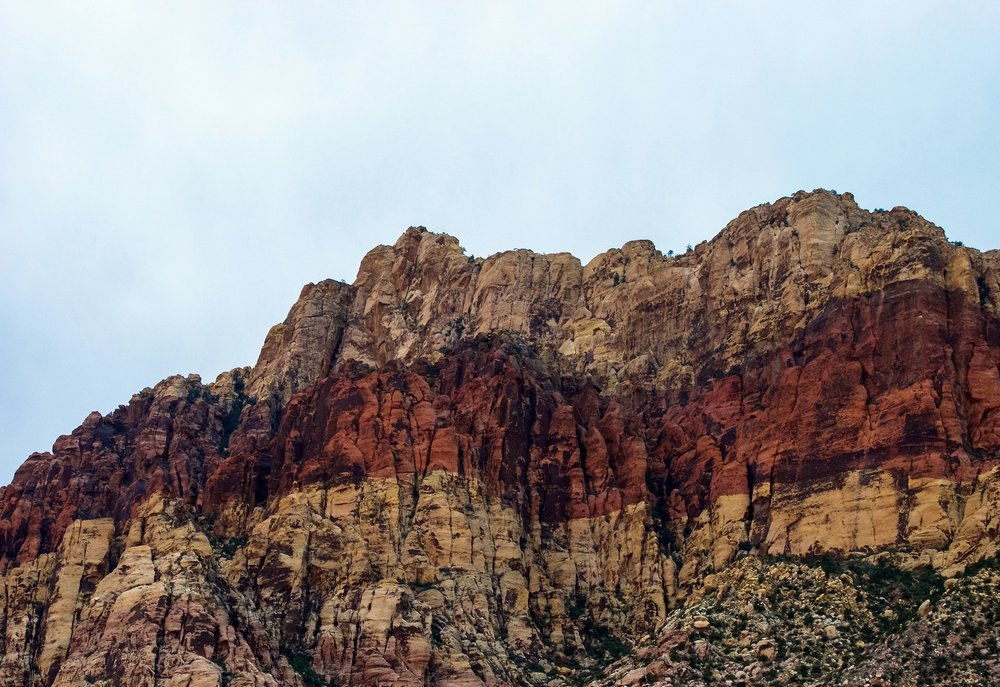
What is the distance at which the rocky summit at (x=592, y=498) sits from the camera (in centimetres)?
10400

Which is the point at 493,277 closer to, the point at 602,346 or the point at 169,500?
the point at 602,346

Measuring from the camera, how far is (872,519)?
109 m

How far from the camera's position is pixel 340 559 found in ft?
394

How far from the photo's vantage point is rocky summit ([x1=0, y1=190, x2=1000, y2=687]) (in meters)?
104

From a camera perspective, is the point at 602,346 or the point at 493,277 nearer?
the point at 602,346

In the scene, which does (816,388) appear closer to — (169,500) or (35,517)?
(169,500)

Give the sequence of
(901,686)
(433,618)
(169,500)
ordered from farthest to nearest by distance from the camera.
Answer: (169,500) < (433,618) < (901,686)

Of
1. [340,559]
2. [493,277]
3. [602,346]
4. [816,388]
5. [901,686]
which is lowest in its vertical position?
[901,686]

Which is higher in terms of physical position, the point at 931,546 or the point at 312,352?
the point at 312,352

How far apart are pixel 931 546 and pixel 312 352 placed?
8292 cm

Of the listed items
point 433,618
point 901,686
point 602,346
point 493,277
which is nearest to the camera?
point 901,686

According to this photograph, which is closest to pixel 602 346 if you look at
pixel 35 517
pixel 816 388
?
pixel 816 388

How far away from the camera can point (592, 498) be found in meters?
131

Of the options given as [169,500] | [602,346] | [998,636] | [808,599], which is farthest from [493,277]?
[998,636]
